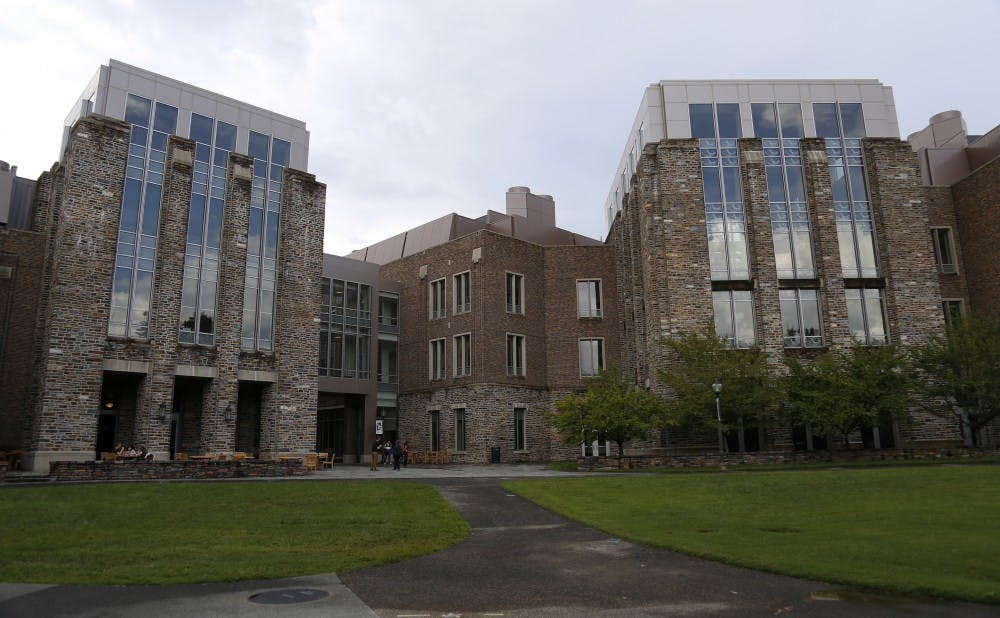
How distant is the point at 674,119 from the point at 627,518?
1166 inches

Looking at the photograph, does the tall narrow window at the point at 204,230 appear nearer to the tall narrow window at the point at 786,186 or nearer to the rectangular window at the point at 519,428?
the rectangular window at the point at 519,428

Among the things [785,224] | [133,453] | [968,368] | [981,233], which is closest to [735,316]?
[785,224]

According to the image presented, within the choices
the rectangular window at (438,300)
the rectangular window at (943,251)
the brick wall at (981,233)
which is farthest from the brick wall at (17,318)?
the brick wall at (981,233)

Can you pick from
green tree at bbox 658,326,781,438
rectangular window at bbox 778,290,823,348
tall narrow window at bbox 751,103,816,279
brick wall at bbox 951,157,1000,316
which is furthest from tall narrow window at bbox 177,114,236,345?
brick wall at bbox 951,157,1000,316

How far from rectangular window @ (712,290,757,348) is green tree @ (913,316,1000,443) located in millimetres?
7522

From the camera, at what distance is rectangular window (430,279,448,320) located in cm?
4319

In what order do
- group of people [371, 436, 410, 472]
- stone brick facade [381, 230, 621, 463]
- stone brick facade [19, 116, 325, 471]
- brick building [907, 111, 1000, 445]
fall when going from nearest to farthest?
stone brick facade [19, 116, 325, 471]
group of people [371, 436, 410, 472]
brick building [907, 111, 1000, 445]
stone brick facade [381, 230, 621, 463]

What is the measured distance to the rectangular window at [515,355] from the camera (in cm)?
4078

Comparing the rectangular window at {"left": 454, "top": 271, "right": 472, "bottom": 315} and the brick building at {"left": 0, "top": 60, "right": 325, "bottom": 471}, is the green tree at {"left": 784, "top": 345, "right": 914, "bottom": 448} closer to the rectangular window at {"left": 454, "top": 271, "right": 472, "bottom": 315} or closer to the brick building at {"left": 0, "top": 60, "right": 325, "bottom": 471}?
the rectangular window at {"left": 454, "top": 271, "right": 472, "bottom": 315}

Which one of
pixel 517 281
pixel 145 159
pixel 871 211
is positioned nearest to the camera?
pixel 145 159

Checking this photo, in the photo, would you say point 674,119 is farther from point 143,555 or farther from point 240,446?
point 143,555

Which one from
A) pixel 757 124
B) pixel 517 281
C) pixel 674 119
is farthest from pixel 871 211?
pixel 517 281

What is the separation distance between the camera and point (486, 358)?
39.5 metres

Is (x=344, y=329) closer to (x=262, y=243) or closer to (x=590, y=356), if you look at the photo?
(x=262, y=243)
